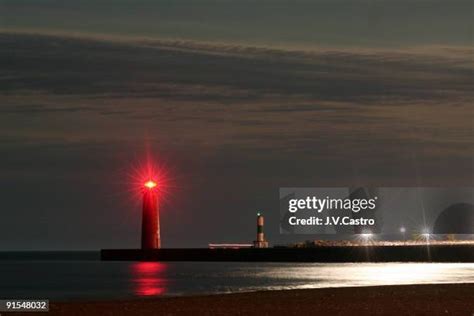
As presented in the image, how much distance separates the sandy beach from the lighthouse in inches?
3589

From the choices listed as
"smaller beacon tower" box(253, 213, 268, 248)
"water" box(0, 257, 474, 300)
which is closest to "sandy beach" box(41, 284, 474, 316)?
"water" box(0, 257, 474, 300)

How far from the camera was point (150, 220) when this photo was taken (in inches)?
5290

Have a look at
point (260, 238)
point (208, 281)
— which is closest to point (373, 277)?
point (208, 281)

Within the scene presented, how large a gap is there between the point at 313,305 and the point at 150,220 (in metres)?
101

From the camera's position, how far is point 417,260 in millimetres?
128750

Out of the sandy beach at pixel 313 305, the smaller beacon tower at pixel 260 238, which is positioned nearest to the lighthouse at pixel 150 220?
the smaller beacon tower at pixel 260 238

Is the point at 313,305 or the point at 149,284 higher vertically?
the point at 149,284

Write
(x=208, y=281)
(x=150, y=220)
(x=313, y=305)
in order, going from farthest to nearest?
(x=150, y=220) < (x=208, y=281) < (x=313, y=305)

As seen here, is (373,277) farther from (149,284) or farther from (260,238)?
(260,238)

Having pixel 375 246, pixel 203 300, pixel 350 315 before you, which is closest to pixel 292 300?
pixel 203 300

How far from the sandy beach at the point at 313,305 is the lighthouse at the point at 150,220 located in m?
91.2

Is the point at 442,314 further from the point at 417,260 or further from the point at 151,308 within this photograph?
the point at 417,260

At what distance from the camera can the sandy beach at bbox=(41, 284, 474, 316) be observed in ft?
103

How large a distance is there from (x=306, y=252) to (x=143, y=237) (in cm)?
2168
